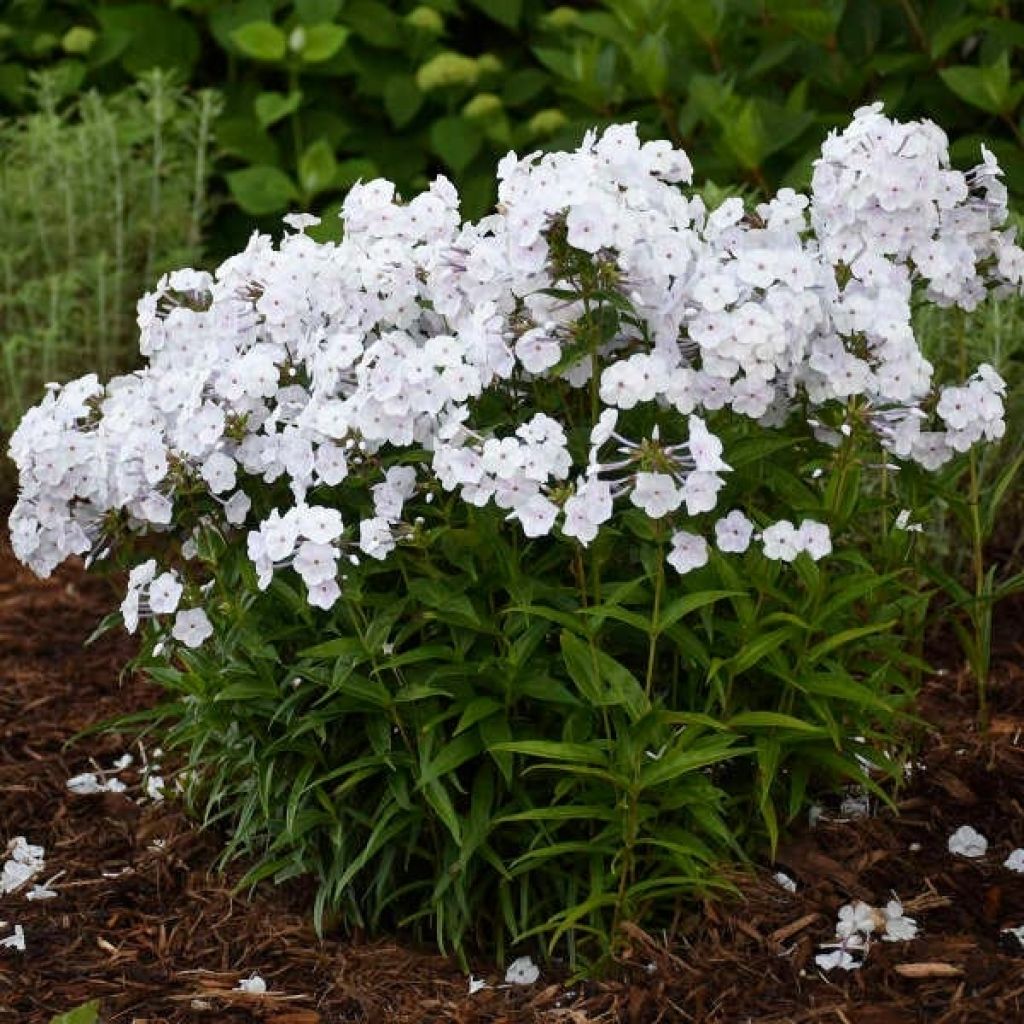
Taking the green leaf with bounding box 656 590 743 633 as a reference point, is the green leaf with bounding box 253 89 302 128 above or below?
below

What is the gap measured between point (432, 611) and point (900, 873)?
0.92m

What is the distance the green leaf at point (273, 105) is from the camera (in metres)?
5.87

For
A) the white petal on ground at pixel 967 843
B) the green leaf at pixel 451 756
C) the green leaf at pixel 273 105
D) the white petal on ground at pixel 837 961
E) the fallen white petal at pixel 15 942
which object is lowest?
the white petal on ground at pixel 967 843

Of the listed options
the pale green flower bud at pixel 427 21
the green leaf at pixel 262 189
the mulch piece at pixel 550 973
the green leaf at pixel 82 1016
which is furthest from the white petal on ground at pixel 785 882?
the pale green flower bud at pixel 427 21

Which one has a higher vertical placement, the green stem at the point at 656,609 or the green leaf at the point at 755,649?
the green stem at the point at 656,609

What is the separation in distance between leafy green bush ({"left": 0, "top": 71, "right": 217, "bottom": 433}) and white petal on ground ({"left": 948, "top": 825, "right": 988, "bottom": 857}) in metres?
2.81

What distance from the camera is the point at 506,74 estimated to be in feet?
20.5

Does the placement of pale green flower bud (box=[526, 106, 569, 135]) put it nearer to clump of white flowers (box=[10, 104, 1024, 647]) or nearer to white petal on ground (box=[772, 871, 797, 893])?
clump of white flowers (box=[10, 104, 1024, 647])

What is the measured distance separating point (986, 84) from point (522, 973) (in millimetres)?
2809

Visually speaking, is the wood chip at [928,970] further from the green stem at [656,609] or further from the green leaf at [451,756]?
the green leaf at [451,756]

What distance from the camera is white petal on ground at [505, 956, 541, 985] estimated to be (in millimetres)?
2920

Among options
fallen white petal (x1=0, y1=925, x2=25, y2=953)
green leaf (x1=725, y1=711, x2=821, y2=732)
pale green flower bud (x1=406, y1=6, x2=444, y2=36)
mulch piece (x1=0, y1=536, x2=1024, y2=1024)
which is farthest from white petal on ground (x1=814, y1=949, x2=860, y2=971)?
pale green flower bud (x1=406, y1=6, x2=444, y2=36)

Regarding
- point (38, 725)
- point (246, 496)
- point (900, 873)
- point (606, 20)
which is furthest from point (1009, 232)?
point (606, 20)

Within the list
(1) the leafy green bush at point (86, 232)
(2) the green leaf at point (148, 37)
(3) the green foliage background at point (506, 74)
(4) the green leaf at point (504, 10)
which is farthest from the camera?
(2) the green leaf at point (148, 37)
